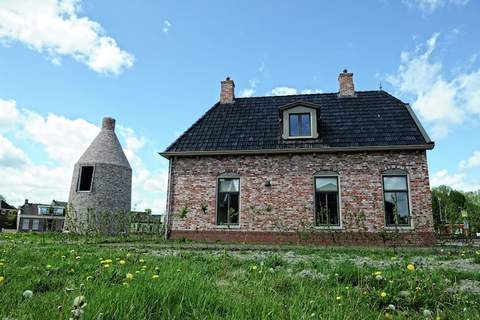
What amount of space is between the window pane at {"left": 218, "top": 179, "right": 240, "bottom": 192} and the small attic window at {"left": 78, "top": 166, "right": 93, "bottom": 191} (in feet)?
46.1

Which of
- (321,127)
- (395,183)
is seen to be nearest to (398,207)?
(395,183)

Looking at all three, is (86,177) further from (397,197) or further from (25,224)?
(25,224)

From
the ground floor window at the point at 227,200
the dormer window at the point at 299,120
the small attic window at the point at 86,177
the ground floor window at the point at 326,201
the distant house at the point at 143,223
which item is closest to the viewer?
the ground floor window at the point at 326,201

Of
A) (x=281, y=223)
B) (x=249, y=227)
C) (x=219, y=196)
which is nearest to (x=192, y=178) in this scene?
(x=219, y=196)

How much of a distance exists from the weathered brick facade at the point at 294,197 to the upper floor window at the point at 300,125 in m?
1.17

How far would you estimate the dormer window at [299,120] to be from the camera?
1459 cm

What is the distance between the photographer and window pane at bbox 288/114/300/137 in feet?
48.2

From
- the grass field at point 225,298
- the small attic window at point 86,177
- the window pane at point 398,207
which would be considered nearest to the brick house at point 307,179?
the window pane at point 398,207

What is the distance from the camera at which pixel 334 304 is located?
2516 millimetres

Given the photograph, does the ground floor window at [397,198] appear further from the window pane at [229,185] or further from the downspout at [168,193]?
the downspout at [168,193]

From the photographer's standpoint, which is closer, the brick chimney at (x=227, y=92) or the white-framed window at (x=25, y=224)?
the brick chimney at (x=227, y=92)

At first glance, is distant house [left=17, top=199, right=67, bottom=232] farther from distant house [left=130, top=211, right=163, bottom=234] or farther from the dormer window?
the dormer window

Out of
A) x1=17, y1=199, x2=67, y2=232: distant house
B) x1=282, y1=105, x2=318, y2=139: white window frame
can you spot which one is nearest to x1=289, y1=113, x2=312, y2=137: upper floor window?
x1=282, y1=105, x2=318, y2=139: white window frame

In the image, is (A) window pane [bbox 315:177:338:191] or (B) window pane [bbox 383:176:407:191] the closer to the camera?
(B) window pane [bbox 383:176:407:191]
